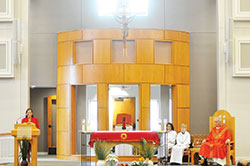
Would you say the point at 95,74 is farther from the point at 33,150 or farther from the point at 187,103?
the point at 33,150

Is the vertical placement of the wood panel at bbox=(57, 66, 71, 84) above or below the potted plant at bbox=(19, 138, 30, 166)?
above

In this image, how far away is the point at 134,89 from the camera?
15.6m

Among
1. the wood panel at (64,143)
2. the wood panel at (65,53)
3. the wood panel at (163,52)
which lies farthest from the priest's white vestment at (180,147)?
the wood panel at (65,53)

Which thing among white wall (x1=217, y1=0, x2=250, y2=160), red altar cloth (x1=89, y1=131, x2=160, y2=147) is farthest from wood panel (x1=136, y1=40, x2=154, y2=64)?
red altar cloth (x1=89, y1=131, x2=160, y2=147)

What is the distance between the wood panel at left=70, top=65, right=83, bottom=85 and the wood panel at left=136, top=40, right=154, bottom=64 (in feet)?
6.24

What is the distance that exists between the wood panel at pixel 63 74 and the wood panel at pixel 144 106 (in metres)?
2.43

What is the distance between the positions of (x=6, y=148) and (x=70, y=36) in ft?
13.8

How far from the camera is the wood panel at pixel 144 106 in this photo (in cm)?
1400

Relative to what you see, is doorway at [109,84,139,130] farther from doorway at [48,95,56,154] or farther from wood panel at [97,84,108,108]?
doorway at [48,95,56,154]

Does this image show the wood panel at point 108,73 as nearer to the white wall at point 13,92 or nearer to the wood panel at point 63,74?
the wood panel at point 63,74

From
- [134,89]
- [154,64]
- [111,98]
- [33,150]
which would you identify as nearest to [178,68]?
[154,64]

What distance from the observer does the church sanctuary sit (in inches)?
466

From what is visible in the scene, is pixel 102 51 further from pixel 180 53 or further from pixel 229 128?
pixel 229 128

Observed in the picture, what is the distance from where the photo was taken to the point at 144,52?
14.1 meters
